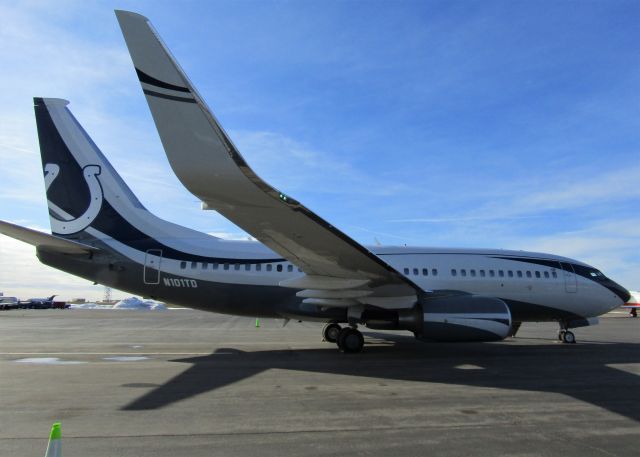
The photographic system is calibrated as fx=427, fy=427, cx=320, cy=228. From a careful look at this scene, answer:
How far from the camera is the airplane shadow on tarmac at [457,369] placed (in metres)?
6.87

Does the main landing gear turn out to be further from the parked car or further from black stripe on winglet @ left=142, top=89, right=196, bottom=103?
the parked car

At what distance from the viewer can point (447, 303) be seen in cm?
1062

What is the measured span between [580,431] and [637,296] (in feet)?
184

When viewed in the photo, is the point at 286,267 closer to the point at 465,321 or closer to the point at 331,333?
the point at 331,333

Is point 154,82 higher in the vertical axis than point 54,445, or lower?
higher

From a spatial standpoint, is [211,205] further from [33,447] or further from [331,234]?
[33,447]

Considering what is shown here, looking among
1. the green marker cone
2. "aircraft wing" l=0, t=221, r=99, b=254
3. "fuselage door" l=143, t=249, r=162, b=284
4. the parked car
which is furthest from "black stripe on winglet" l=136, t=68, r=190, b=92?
the parked car

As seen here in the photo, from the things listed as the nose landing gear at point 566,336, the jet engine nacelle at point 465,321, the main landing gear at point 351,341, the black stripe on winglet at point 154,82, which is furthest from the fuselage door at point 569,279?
the black stripe on winglet at point 154,82

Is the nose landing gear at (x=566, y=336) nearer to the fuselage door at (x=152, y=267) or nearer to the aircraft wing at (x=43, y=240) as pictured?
the fuselage door at (x=152, y=267)

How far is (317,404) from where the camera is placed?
6141mm

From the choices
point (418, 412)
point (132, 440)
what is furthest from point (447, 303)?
point (132, 440)

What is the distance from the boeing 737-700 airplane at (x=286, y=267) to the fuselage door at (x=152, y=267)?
0.10ft

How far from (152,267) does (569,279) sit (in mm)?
13590

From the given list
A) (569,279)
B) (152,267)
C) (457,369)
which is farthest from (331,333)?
(569,279)
